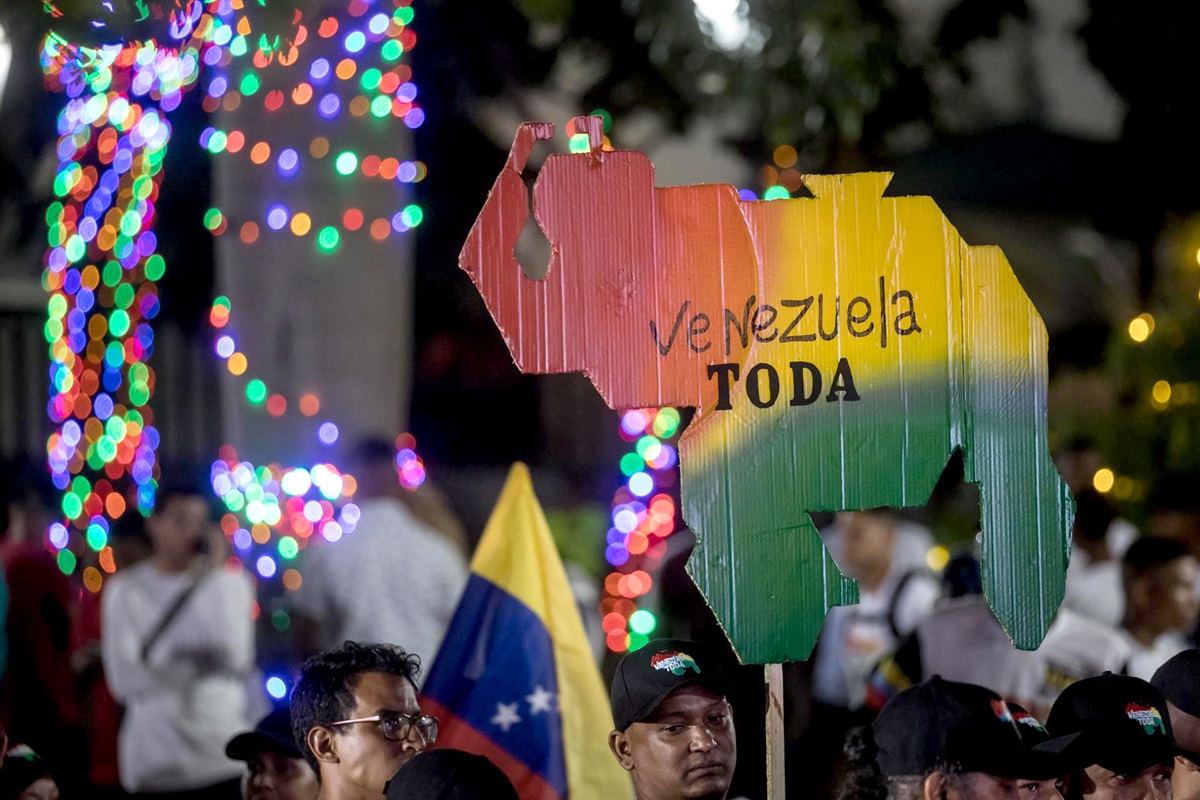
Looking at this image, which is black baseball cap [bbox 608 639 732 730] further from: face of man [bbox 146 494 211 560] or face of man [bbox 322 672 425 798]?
face of man [bbox 146 494 211 560]

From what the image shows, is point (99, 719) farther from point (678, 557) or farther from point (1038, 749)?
point (1038, 749)

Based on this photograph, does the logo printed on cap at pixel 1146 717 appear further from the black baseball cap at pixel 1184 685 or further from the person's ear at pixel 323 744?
the person's ear at pixel 323 744

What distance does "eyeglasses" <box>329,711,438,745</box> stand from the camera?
322 centimetres

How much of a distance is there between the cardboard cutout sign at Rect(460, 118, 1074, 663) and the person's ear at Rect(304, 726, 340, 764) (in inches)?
35.2

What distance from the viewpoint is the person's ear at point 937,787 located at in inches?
107

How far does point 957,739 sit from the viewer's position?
275cm

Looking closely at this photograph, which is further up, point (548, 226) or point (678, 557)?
point (548, 226)

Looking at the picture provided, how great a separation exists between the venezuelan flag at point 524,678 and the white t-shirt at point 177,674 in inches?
77.8

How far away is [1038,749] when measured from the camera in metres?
2.85

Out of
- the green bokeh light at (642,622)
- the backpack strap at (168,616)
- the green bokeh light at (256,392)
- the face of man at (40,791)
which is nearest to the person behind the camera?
the face of man at (40,791)

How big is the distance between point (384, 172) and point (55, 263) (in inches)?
58.9

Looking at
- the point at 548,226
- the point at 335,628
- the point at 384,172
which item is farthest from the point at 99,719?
the point at 548,226

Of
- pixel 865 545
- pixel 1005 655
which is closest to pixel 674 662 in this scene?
pixel 1005 655

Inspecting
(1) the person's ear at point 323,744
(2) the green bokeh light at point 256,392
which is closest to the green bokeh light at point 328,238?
(2) the green bokeh light at point 256,392
